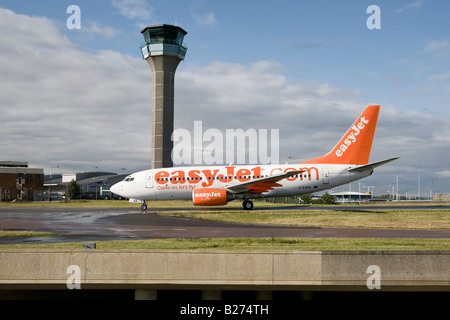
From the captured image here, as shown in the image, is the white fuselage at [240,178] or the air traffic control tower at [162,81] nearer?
the white fuselage at [240,178]

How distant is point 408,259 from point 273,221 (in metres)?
16.7

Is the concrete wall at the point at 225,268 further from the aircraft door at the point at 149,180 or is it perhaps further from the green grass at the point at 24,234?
the aircraft door at the point at 149,180

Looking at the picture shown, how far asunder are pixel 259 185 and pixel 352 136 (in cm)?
917

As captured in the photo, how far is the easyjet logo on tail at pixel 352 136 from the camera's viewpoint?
37.0 m

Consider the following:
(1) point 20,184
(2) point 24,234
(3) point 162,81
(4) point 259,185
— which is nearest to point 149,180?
(4) point 259,185

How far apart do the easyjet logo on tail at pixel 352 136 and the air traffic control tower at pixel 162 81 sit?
2338 inches

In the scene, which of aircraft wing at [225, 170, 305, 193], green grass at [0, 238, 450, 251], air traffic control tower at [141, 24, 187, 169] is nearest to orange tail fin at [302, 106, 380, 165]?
aircraft wing at [225, 170, 305, 193]

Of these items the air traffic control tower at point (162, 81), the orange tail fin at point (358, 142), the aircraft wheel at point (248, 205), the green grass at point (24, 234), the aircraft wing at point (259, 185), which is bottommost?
the green grass at point (24, 234)

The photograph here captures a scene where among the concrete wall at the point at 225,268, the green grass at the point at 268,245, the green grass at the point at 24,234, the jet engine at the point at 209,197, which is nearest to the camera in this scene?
the concrete wall at the point at 225,268

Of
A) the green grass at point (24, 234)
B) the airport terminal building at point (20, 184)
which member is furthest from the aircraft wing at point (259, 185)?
the airport terminal building at point (20, 184)

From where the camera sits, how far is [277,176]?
36062mm
